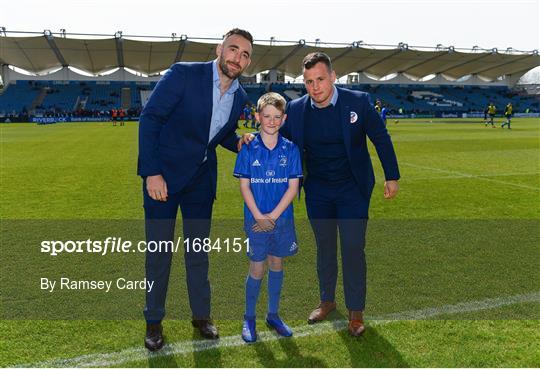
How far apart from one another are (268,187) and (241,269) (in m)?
1.59

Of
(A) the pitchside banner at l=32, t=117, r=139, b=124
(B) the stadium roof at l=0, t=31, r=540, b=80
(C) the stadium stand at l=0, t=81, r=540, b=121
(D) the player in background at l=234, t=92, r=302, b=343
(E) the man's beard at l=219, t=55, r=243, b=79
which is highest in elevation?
(B) the stadium roof at l=0, t=31, r=540, b=80

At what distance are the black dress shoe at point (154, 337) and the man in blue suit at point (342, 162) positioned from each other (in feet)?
3.55

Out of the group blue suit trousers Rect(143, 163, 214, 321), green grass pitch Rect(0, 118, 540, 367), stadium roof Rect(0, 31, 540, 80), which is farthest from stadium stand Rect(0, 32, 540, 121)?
blue suit trousers Rect(143, 163, 214, 321)

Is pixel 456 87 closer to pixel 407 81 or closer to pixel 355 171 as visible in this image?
pixel 407 81

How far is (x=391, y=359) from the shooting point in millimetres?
2748

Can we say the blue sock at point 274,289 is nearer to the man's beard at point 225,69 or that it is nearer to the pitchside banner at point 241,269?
the pitchside banner at point 241,269

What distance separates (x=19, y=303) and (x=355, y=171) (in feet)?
9.45

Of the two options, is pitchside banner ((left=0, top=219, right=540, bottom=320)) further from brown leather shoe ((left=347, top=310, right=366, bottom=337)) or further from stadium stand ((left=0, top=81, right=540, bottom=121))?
stadium stand ((left=0, top=81, right=540, bottom=121))

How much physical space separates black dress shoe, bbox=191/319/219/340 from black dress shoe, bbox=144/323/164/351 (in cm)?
27

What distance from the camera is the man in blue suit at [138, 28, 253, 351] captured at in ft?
9.59

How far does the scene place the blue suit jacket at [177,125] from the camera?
9.56 ft

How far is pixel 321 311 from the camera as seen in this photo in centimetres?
338

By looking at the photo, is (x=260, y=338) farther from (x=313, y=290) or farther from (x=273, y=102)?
(x=273, y=102)

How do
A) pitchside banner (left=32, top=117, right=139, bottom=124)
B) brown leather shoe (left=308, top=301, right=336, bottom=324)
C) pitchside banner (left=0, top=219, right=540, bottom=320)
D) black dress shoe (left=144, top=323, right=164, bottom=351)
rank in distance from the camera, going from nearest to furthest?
black dress shoe (left=144, top=323, right=164, bottom=351), brown leather shoe (left=308, top=301, right=336, bottom=324), pitchside banner (left=0, top=219, right=540, bottom=320), pitchside banner (left=32, top=117, right=139, bottom=124)
